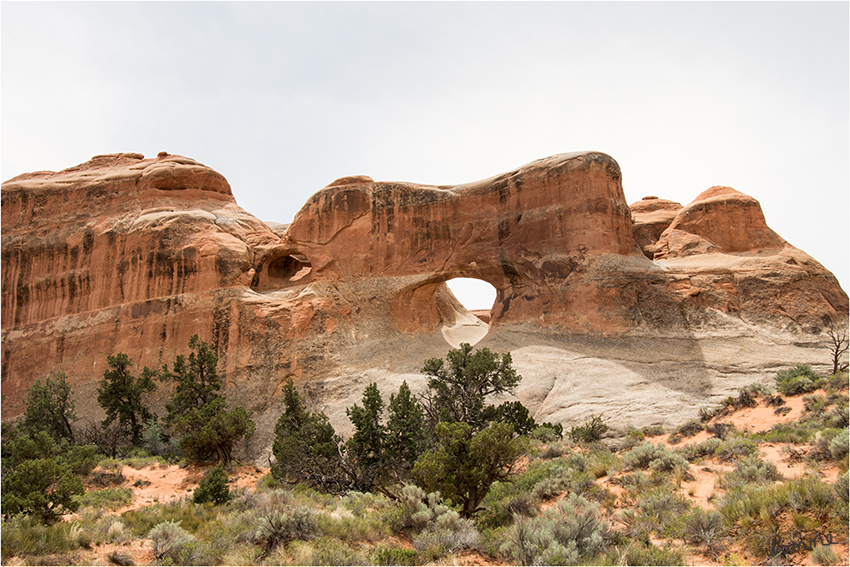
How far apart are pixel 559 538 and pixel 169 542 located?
22.7ft

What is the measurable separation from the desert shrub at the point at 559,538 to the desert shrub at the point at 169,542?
18.6ft

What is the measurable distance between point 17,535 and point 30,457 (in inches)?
429

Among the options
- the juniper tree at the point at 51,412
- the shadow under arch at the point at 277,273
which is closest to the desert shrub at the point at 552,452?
the shadow under arch at the point at 277,273

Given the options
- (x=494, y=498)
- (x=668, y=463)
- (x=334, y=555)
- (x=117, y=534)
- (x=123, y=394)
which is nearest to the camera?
(x=334, y=555)

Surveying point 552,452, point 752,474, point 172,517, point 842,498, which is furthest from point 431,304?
point 842,498

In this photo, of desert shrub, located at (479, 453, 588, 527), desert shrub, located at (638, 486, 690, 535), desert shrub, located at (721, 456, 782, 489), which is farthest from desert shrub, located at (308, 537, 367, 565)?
desert shrub, located at (721, 456, 782, 489)

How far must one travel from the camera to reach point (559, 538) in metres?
8.85

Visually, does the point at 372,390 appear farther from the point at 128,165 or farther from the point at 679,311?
the point at 128,165

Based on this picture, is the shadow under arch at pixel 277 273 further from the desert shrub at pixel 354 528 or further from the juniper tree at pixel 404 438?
the desert shrub at pixel 354 528

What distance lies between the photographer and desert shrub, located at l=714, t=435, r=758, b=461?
40.2ft

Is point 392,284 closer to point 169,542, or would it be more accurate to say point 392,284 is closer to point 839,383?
point 839,383

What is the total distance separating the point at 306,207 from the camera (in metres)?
31.3

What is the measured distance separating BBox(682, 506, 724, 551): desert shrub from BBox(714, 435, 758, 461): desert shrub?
13.7 ft

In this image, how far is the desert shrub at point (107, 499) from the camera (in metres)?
14.9
